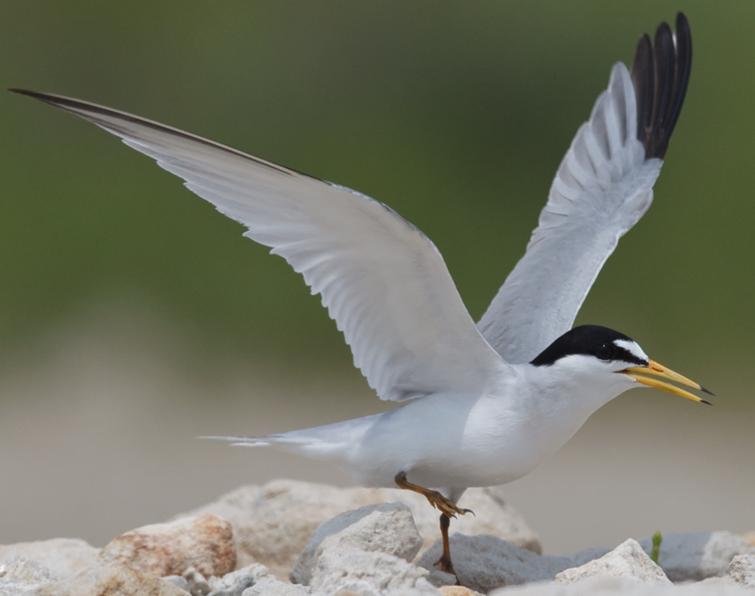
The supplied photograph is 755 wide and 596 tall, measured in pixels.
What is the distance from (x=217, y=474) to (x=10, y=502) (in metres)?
1.50

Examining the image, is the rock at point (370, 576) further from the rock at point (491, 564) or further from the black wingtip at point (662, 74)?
the black wingtip at point (662, 74)

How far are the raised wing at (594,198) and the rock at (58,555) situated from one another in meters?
1.72

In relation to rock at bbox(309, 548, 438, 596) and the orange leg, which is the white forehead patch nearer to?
the orange leg

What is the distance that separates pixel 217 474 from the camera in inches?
488

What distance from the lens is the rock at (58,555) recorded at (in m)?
5.75

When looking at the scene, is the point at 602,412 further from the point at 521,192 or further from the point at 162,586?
the point at 162,586

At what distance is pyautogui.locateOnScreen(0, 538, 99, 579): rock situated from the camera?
18.9 feet

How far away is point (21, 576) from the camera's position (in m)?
5.32

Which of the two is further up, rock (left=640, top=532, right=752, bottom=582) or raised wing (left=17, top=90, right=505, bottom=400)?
raised wing (left=17, top=90, right=505, bottom=400)

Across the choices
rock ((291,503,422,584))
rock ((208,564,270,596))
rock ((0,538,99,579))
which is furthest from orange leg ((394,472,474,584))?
rock ((0,538,99,579))

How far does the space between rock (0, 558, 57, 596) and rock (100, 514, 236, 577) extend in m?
0.20

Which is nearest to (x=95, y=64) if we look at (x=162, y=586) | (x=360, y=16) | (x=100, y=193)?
(x=100, y=193)

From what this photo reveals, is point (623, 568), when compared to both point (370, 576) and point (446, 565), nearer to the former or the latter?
point (370, 576)

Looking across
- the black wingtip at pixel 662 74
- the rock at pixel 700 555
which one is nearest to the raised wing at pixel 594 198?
the black wingtip at pixel 662 74
